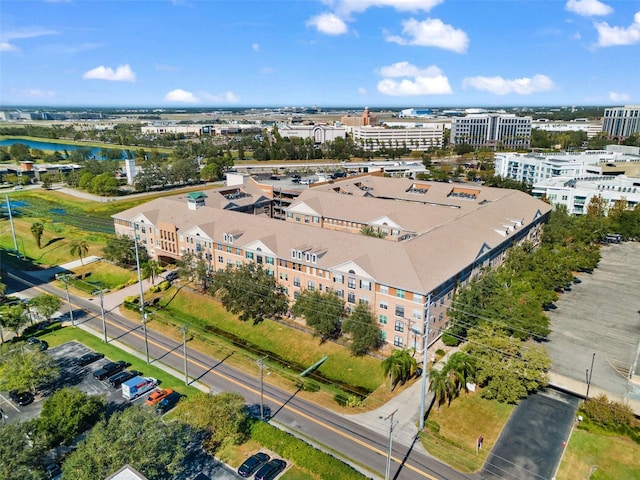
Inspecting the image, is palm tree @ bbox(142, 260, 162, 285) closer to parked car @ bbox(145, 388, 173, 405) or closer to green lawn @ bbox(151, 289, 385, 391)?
green lawn @ bbox(151, 289, 385, 391)

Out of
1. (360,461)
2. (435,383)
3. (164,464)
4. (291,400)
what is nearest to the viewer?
→ (164,464)

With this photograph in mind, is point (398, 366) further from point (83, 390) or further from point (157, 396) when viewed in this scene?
point (83, 390)

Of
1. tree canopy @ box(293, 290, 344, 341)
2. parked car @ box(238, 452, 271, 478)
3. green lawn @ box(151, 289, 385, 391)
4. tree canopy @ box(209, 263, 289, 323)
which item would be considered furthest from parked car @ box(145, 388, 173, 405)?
tree canopy @ box(293, 290, 344, 341)

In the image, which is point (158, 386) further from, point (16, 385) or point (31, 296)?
point (31, 296)

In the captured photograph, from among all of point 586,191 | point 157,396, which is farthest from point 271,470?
point 586,191

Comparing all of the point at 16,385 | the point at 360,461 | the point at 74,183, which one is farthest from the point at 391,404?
the point at 74,183

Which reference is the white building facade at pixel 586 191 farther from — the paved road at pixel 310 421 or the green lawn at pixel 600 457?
the paved road at pixel 310 421
